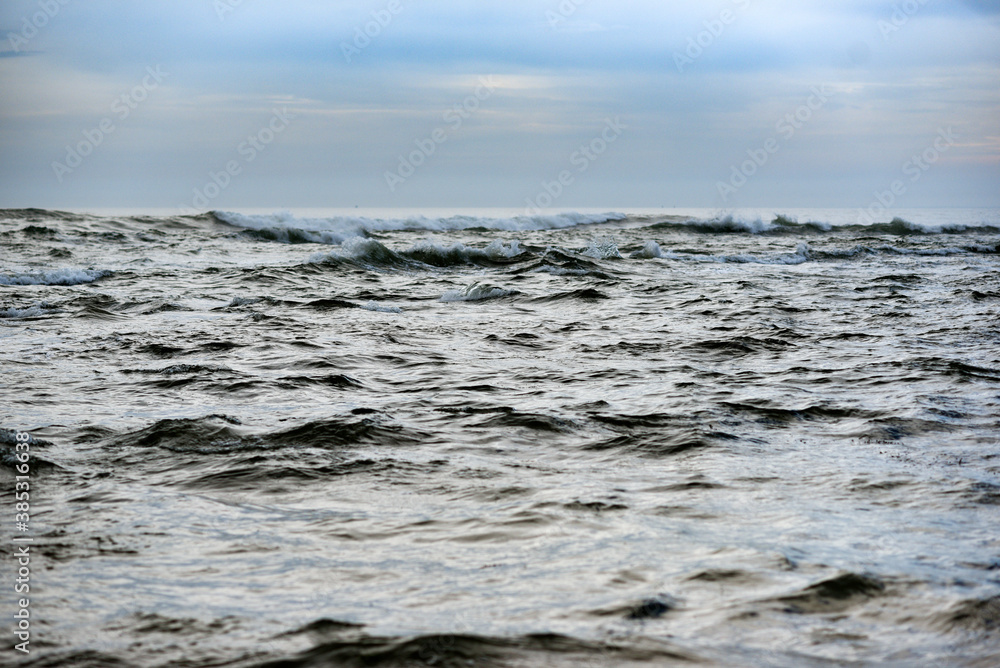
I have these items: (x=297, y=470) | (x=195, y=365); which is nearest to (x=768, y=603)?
(x=297, y=470)

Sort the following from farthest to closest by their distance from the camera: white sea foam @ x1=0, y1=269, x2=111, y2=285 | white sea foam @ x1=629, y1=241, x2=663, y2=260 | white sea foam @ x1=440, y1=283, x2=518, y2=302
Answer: white sea foam @ x1=629, y1=241, x2=663, y2=260 < white sea foam @ x1=0, y1=269, x2=111, y2=285 < white sea foam @ x1=440, y1=283, x2=518, y2=302

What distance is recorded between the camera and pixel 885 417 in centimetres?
559

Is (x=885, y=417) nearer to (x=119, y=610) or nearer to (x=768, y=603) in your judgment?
(x=768, y=603)

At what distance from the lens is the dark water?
275 centimetres

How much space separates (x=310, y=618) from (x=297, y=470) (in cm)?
176

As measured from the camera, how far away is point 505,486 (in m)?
4.27

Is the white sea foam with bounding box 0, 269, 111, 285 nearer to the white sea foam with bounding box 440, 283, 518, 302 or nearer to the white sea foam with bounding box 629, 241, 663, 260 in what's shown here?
the white sea foam with bounding box 440, 283, 518, 302

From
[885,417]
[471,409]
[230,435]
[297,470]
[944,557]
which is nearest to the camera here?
[944,557]

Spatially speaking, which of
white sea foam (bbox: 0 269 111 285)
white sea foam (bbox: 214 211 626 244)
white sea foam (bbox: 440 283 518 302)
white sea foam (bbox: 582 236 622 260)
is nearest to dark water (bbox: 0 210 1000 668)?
white sea foam (bbox: 440 283 518 302)

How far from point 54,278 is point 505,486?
1214 cm

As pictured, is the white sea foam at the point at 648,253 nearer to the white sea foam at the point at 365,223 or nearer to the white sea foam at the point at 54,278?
the white sea foam at the point at 365,223

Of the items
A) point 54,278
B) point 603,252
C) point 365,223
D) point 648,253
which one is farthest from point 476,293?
point 365,223

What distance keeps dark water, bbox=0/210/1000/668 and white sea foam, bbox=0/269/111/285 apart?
11.2 feet

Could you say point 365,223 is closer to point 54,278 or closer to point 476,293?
point 54,278
